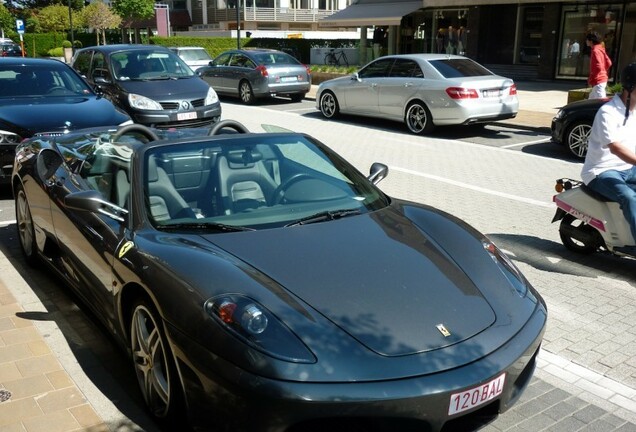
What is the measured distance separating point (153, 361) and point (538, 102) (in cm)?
1681

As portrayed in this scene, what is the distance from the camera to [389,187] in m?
8.84

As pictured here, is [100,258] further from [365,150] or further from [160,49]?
[160,49]

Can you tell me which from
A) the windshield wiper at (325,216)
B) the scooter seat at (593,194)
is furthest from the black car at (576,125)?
the windshield wiper at (325,216)

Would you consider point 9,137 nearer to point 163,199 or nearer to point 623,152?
point 163,199

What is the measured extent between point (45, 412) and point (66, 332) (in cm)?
105

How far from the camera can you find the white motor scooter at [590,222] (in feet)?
17.8

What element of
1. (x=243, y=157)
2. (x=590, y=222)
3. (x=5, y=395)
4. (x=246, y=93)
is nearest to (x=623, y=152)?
(x=590, y=222)

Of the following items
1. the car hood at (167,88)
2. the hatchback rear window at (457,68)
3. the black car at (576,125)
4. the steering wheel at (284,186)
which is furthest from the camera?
the hatchback rear window at (457,68)

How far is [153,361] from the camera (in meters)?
3.22

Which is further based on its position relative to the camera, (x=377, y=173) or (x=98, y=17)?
(x=98, y=17)

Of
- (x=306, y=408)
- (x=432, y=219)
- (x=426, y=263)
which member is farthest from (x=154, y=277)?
(x=432, y=219)

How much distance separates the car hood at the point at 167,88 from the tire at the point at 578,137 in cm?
650

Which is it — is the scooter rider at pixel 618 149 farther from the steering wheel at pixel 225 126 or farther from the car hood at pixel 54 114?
the car hood at pixel 54 114

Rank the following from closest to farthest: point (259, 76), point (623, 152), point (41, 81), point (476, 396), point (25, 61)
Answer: point (476, 396) < point (623, 152) < point (41, 81) < point (25, 61) < point (259, 76)
